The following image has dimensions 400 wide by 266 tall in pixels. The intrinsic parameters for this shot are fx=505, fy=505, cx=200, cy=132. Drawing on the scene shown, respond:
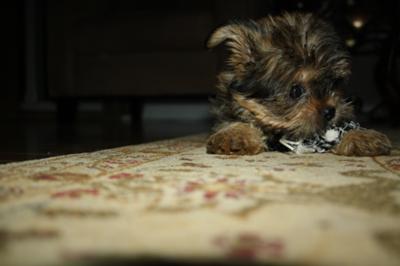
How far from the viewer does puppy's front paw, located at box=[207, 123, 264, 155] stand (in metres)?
2.14

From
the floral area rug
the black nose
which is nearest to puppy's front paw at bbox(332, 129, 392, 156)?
the black nose

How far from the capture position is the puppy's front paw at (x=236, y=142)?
84.2 inches

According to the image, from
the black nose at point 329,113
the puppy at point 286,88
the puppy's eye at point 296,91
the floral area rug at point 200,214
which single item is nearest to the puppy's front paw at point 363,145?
the puppy at point 286,88

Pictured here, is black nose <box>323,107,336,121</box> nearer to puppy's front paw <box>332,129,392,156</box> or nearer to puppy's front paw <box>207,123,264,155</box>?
puppy's front paw <box>332,129,392,156</box>

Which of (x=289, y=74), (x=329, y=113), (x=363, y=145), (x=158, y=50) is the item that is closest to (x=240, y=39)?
(x=289, y=74)

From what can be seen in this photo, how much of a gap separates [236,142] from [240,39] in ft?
1.84

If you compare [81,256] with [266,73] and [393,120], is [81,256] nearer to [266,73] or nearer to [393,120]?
[266,73]

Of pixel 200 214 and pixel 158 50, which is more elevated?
pixel 158 50

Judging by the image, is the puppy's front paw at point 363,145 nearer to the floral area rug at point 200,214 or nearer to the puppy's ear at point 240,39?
the floral area rug at point 200,214

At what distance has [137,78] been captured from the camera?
5008mm

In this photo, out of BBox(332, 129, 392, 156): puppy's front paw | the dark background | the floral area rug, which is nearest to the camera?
the floral area rug

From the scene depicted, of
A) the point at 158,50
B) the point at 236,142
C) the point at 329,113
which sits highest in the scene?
the point at 158,50

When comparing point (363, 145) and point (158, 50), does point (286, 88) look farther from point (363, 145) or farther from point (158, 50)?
point (158, 50)

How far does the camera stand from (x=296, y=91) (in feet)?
7.31
